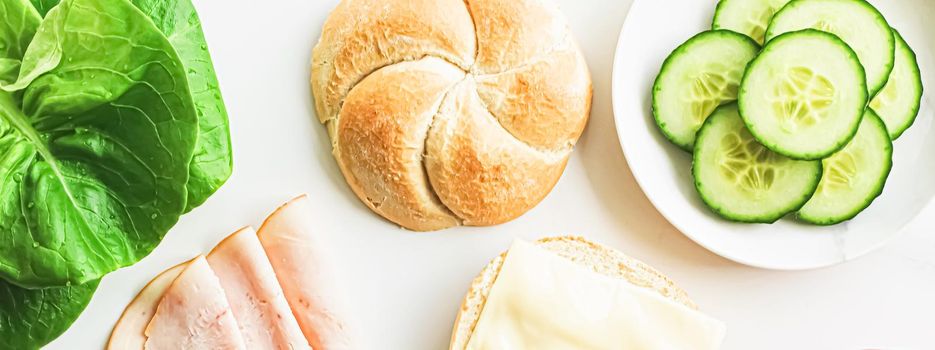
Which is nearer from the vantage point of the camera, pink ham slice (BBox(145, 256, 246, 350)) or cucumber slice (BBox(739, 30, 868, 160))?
cucumber slice (BBox(739, 30, 868, 160))

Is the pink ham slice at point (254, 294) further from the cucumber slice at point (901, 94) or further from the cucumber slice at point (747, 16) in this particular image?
the cucumber slice at point (901, 94)

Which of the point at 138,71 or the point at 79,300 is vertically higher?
the point at 138,71

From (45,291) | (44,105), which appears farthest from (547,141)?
(45,291)

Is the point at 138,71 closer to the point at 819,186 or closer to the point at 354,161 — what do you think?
the point at 354,161

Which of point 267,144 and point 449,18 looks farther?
point 267,144

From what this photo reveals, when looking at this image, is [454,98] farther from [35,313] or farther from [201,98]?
[35,313]

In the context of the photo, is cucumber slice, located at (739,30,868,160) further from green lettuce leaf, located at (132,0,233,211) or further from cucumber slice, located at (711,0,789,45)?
green lettuce leaf, located at (132,0,233,211)

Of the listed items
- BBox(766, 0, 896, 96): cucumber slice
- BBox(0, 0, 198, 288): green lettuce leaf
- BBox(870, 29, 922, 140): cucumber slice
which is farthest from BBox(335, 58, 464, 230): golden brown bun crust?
BBox(870, 29, 922, 140): cucumber slice

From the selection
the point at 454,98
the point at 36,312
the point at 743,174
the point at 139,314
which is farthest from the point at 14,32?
the point at 743,174

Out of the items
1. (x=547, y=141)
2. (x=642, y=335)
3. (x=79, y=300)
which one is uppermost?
(x=547, y=141)
